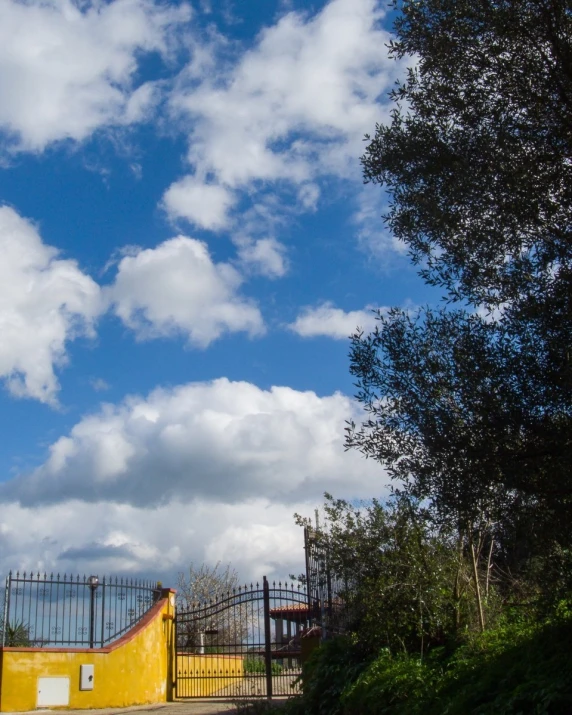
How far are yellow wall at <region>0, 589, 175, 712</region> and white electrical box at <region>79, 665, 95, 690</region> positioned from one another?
0.07 metres

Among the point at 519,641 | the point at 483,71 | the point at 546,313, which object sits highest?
the point at 483,71

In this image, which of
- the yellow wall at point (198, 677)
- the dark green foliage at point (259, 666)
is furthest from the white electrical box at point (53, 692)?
the dark green foliage at point (259, 666)

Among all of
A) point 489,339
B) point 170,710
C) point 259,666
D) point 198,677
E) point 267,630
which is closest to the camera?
point 489,339

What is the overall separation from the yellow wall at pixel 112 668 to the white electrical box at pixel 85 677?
0.07m

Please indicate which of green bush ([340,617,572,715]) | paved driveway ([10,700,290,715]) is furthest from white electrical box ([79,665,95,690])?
green bush ([340,617,572,715])

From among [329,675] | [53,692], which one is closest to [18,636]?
[53,692]

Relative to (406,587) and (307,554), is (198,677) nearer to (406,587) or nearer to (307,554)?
(307,554)

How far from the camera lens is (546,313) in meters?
6.51

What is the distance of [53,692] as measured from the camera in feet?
48.9

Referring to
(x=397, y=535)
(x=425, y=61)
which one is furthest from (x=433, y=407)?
(x=397, y=535)

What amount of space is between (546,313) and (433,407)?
4.05 feet

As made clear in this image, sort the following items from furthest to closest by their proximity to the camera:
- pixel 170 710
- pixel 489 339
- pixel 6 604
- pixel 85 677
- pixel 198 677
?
pixel 198 677 → pixel 85 677 → pixel 170 710 → pixel 6 604 → pixel 489 339

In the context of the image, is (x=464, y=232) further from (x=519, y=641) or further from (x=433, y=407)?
(x=519, y=641)

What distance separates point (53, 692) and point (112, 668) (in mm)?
1357
